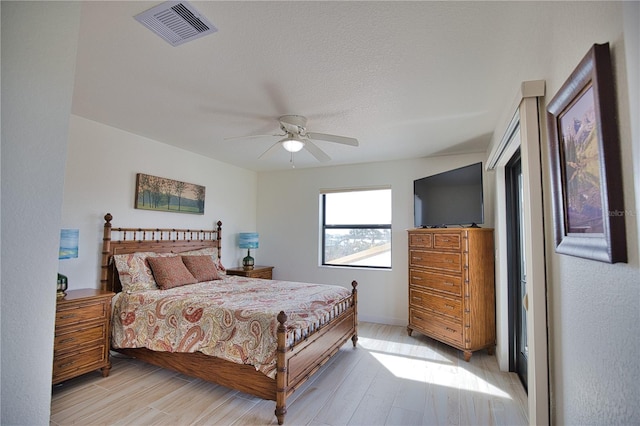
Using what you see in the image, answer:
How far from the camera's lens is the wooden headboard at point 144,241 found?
329 cm

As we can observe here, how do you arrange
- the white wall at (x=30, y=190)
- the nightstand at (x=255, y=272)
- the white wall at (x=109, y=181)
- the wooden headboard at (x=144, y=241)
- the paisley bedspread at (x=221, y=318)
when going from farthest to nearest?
the nightstand at (x=255, y=272) < the wooden headboard at (x=144, y=241) < the white wall at (x=109, y=181) < the paisley bedspread at (x=221, y=318) < the white wall at (x=30, y=190)

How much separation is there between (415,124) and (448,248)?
143cm

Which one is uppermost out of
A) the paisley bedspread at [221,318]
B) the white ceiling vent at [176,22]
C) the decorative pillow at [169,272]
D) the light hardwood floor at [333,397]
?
the white ceiling vent at [176,22]

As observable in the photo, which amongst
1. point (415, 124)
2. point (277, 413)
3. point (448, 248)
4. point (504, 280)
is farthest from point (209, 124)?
point (504, 280)

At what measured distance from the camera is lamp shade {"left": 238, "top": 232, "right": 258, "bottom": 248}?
4.98m

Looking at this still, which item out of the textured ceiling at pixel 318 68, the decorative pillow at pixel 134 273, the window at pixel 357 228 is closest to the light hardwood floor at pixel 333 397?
the decorative pillow at pixel 134 273

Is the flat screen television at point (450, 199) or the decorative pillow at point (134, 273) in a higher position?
the flat screen television at point (450, 199)

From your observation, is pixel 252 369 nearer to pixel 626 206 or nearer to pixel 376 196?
pixel 626 206

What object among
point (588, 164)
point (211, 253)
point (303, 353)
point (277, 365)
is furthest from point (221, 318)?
point (588, 164)

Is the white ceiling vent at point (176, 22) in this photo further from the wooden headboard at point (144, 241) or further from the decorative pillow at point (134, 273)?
the decorative pillow at point (134, 273)

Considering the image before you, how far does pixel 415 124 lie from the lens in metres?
3.14

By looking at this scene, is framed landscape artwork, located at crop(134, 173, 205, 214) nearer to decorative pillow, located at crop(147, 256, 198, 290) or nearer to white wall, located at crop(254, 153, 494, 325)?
decorative pillow, located at crop(147, 256, 198, 290)

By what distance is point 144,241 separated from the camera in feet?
12.1

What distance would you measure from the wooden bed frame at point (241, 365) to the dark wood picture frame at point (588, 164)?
175 centimetres
